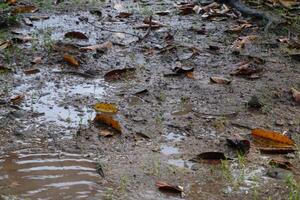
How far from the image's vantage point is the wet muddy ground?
300 centimetres

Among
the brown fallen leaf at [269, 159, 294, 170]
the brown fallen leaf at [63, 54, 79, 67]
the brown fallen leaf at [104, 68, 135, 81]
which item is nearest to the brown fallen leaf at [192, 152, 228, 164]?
the brown fallen leaf at [269, 159, 294, 170]

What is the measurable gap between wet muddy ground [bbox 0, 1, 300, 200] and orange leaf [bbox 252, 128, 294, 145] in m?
0.09

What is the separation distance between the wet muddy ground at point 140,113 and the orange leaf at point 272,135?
88mm

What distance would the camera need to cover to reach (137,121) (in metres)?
3.71

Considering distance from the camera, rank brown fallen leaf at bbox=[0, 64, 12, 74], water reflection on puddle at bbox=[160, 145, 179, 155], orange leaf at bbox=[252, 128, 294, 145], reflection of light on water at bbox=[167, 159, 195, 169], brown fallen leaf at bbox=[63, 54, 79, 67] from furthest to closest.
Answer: brown fallen leaf at bbox=[63, 54, 79, 67], brown fallen leaf at bbox=[0, 64, 12, 74], orange leaf at bbox=[252, 128, 294, 145], water reflection on puddle at bbox=[160, 145, 179, 155], reflection of light on water at bbox=[167, 159, 195, 169]

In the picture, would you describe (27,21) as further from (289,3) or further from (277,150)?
(277,150)

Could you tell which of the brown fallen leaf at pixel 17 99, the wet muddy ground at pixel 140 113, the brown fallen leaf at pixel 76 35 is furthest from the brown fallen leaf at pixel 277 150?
the brown fallen leaf at pixel 76 35

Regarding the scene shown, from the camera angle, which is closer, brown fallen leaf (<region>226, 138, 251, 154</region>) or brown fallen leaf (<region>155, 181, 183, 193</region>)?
brown fallen leaf (<region>155, 181, 183, 193</region>)

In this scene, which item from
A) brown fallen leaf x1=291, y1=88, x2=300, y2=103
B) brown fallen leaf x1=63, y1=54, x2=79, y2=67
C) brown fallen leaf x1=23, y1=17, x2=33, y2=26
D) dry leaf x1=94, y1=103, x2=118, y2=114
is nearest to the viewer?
dry leaf x1=94, y1=103, x2=118, y2=114

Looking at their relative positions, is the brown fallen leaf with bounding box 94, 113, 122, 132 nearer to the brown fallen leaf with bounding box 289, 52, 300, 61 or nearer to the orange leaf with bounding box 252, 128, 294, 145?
the orange leaf with bounding box 252, 128, 294, 145

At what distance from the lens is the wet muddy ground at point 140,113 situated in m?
3.00

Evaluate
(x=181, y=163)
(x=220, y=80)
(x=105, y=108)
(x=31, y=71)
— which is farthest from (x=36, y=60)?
(x=181, y=163)

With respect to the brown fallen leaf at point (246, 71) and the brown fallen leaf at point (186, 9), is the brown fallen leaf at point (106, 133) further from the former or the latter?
the brown fallen leaf at point (186, 9)

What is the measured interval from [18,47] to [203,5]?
9.55 ft
